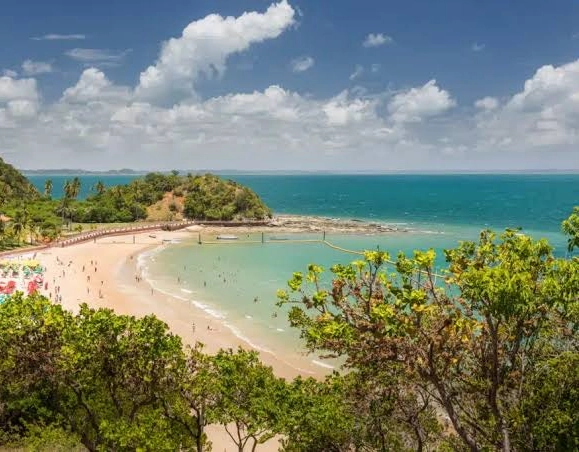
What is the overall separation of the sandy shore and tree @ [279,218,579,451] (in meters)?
16.9

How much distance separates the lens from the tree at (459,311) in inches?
332

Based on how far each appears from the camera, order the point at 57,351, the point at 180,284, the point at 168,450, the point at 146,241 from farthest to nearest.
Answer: the point at 146,241
the point at 180,284
the point at 57,351
the point at 168,450

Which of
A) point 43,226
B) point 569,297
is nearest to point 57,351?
point 569,297

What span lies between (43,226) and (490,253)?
84.1m

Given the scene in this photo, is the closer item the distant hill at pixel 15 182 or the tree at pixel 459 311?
the tree at pixel 459 311

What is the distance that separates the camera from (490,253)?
33.6 feet

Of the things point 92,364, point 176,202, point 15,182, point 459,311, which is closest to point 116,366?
point 92,364

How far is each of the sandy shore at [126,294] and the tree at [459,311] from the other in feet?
55.3

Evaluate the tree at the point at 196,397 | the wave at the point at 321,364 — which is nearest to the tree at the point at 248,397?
the tree at the point at 196,397

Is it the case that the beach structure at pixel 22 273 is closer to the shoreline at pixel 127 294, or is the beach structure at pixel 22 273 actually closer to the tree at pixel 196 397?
the shoreline at pixel 127 294

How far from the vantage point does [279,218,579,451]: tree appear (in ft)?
27.7

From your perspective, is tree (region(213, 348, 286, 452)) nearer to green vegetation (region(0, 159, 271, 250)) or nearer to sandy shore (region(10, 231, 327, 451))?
sandy shore (region(10, 231, 327, 451))

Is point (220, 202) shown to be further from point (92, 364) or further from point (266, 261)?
point (92, 364)

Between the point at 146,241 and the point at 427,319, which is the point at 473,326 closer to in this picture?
the point at 427,319
